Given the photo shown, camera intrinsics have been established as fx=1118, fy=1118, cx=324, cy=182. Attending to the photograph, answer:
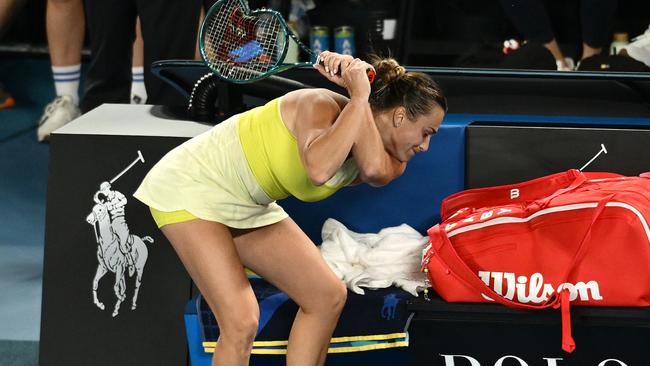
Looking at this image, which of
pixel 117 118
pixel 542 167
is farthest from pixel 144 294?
pixel 542 167

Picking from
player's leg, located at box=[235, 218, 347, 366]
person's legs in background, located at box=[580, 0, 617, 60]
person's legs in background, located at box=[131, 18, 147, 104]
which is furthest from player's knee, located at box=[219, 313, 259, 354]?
person's legs in background, located at box=[580, 0, 617, 60]

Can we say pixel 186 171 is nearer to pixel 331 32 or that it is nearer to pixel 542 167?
pixel 542 167

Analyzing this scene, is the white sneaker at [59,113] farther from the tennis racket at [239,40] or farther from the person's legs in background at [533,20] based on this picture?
the tennis racket at [239,40]

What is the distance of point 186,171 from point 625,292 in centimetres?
113

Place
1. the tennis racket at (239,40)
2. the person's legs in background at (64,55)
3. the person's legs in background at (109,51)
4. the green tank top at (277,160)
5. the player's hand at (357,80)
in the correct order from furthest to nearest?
1. the person's legs in background at (64,55)
2. the person's legs in background at (109,51)
3. the tennis racket at (239,40)
4. the green tank top at (277,160)
5. the player's hand at (357,80)

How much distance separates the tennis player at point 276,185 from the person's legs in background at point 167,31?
170 centimetres

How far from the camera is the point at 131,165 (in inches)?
127

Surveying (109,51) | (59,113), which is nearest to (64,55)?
(59,113)

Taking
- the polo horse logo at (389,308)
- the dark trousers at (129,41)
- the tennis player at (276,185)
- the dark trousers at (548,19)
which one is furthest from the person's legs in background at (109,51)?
the polo horse logo at (389,308)

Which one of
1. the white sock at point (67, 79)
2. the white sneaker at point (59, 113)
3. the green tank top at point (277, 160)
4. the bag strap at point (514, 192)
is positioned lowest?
the white sneaker at point (59, 113)

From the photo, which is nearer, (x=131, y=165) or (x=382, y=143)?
(x=382, y=143)

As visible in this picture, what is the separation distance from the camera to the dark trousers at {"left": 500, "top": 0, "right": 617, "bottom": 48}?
518 centimetres

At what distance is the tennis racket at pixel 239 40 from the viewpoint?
118 inches

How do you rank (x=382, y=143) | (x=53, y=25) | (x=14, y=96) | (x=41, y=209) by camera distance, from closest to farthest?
(x=382, y=143) → (x=41, y=209) → (x=53, y=25) → (x=14, y=96)
